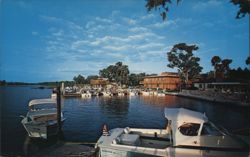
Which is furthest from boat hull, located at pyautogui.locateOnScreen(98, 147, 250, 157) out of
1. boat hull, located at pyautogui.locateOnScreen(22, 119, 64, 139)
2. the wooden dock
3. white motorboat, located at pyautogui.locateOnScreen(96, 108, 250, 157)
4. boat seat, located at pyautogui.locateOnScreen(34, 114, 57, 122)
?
boat seat, located at pyautogui.locateOnScreen(34, 114, 57, 122)

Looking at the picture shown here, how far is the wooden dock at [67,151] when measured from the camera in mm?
10234

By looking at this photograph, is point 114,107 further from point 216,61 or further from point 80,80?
point 80,80

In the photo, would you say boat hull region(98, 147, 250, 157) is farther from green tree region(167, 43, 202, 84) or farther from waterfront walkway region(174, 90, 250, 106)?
green tree region(167, 43, 202, 84)

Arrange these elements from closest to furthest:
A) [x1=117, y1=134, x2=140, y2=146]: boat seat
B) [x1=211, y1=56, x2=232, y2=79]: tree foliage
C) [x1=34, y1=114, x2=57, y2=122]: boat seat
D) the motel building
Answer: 1. [x1=117, y1=134, x2=140, y2=146]: boat seat
2. [x1=34, y1=114, x2=57, y2=122]: boat seat
3. [x1=211, y1=56, x2=232, y2=79]: tree foliage
4. the motel building

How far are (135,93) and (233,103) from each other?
43.7 metres

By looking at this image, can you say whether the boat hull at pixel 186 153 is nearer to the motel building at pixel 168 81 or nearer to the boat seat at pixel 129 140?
the boat seat at pixel 129 140

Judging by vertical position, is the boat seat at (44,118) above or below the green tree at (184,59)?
below

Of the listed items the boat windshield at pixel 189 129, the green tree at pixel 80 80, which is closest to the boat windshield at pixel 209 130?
the boat windshield at pixel 189 129

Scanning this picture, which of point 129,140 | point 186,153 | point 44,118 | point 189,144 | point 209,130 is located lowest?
point 44,118

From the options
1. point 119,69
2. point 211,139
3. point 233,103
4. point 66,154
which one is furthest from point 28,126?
point 119,69

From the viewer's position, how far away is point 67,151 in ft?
35.5

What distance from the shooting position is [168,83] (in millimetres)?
84000

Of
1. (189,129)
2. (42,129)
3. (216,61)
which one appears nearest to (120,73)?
(216,61)

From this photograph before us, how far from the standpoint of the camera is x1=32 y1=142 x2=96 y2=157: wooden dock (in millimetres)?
10234
